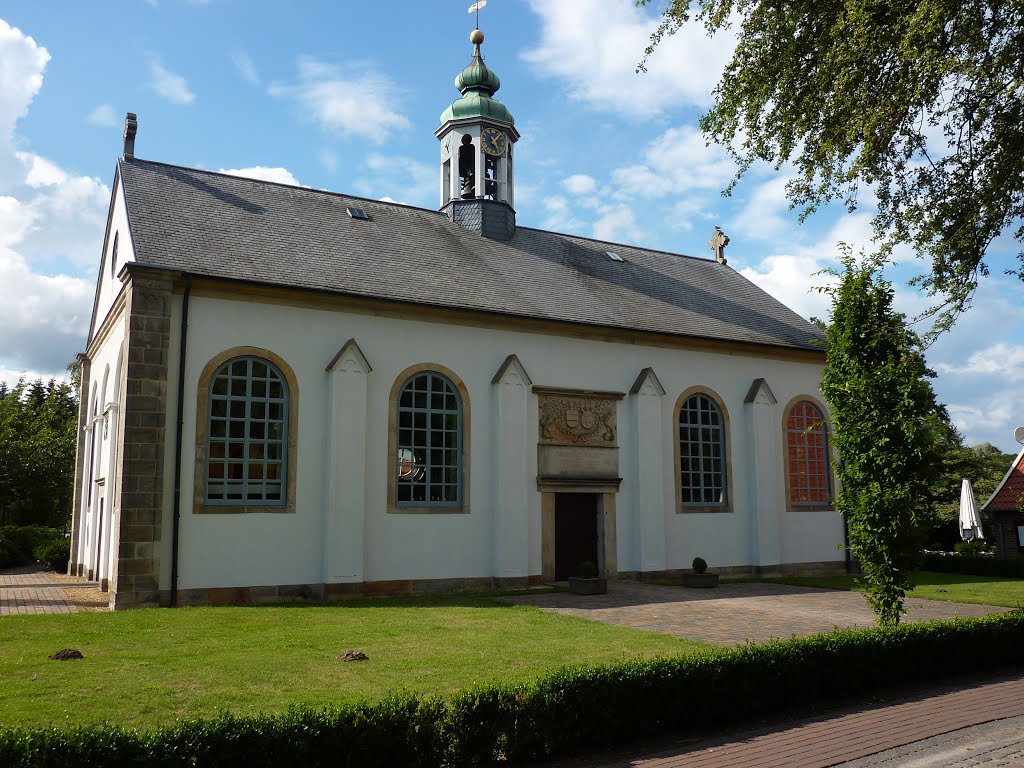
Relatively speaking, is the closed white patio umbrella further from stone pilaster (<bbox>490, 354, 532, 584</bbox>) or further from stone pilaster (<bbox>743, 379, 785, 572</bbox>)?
stone pilaster (<bbox>490, 354, 532, 584</bbox>)

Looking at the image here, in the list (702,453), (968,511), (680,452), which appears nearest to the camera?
(680,452)

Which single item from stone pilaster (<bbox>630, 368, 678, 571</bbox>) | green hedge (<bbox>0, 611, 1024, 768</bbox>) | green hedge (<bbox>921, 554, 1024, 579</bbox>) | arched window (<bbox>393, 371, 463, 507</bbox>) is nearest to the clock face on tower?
stone pilaster (<bbox>630, 368, 678, 571</bbox>)

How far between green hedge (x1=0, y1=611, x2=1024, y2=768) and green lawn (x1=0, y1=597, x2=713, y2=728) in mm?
1209

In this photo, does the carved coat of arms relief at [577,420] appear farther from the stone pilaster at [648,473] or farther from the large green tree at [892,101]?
the large green tree at [892,101]

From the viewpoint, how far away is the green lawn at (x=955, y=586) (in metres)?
16.9

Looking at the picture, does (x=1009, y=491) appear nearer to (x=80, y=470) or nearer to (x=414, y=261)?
(x=414, y=261)

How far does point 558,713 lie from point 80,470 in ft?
67.0

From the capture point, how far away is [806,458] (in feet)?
77.3

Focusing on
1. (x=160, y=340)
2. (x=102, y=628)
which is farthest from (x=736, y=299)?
(x=102, y=628)

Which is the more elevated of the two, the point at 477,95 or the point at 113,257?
the point at 477,95

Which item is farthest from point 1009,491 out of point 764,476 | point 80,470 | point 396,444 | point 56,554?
point 56,554

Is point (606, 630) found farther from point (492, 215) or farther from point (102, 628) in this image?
point (492, 215)

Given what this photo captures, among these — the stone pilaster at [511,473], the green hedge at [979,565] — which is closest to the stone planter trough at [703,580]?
the stone pilaster at [511,473]

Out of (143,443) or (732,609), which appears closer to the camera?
(143,443)
